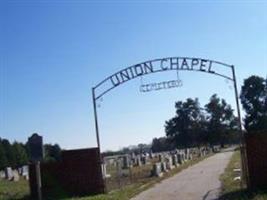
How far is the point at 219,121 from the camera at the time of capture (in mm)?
128750

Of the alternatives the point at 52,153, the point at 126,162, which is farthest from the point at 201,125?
the point at 126,162

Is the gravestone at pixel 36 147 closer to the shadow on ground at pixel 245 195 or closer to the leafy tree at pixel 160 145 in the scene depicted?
the shadow on ground at pixel 245 195

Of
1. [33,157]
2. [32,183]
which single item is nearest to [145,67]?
[32,183]

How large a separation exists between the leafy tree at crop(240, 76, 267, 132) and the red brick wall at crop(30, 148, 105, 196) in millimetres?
79791

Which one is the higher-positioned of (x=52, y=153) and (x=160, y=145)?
(x=160, y=145)

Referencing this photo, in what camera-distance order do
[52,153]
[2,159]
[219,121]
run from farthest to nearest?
1. [219,121]
2. [52,153]
3. [2,159]

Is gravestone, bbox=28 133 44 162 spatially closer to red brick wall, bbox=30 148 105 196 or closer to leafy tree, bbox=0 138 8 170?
red brick wall, bbox=30 148 105 196

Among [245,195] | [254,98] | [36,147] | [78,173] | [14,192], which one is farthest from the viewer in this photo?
[254,98]

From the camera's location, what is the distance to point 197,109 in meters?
133

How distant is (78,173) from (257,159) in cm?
742

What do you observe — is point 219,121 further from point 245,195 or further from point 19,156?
point 245,195

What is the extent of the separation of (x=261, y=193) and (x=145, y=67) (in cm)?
790

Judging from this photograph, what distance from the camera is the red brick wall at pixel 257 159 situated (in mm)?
20656

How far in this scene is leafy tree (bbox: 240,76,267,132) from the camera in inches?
4053
